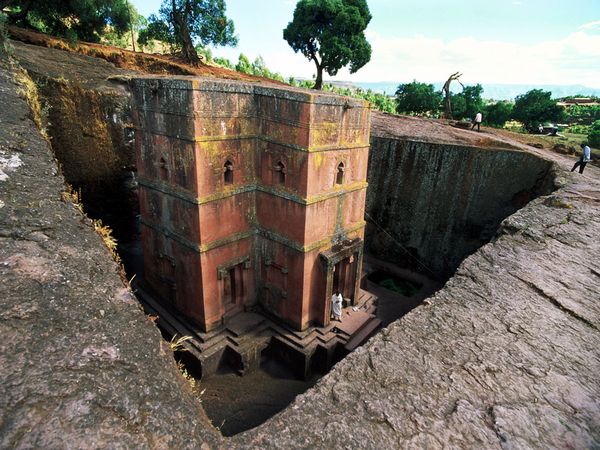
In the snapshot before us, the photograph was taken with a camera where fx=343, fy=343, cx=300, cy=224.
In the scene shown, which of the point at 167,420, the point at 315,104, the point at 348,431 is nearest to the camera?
the point at 167,420

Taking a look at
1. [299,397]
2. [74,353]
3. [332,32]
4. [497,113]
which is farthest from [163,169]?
[497,113]

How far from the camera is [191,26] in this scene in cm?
2131

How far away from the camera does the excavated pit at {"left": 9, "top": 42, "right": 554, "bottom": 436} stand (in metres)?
9.30

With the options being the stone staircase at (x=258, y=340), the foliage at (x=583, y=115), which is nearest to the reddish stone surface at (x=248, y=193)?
the stone staircase at (x=258, y=340)

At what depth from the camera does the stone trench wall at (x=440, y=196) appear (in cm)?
1332

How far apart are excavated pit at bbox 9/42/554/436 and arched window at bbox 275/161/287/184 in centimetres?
511

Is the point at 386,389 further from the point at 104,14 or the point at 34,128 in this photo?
the point at 104,14

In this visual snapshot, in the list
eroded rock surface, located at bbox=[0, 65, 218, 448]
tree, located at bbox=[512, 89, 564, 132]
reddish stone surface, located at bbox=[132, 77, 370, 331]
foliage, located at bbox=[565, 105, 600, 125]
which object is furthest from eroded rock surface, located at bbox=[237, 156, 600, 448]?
foliage, located at bbox=[565, 105, 600, 125]

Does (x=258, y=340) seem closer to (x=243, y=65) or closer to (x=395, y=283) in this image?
(x=395, y=283)

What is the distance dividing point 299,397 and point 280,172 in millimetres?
6630

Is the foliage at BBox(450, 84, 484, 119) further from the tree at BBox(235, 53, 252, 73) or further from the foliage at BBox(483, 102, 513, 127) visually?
the tree at BBox(235, 53, 252, 73)

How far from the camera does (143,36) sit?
2228cm

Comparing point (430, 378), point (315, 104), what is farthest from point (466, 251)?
point (430, 378)

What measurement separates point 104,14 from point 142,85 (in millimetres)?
13155
